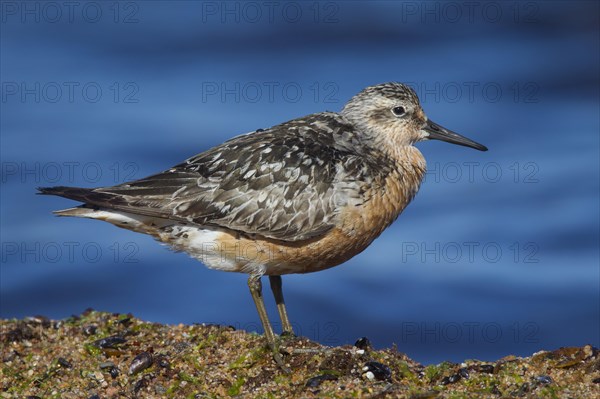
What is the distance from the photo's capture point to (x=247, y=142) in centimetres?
928

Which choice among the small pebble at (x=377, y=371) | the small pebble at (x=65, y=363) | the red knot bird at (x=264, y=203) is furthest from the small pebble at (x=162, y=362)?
the small pebble at (x=377, y=371)

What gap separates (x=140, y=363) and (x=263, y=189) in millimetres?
2084

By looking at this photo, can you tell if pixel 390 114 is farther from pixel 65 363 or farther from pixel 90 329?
pixel 65 363

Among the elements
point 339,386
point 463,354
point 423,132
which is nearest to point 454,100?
point 463,354

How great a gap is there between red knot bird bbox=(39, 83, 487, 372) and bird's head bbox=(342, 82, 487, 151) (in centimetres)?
48

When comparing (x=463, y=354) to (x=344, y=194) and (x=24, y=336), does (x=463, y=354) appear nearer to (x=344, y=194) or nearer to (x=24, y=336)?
(x=344, y=194)

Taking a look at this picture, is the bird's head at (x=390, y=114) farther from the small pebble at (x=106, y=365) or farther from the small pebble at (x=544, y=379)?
the small pebble at (x=106, y=365)

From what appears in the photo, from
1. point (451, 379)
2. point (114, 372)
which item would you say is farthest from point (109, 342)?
point (451, 379)

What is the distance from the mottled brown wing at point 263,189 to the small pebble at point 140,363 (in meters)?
1.49

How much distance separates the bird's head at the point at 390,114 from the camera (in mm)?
9781

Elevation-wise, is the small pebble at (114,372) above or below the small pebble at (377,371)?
below

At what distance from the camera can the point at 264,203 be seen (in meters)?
8.93

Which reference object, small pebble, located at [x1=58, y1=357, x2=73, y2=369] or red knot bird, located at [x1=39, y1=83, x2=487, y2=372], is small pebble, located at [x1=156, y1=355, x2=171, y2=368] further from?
red knot bird, located at [x1=39, y1=83, x2=487, y2=372]

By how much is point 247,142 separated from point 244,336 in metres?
1.94
